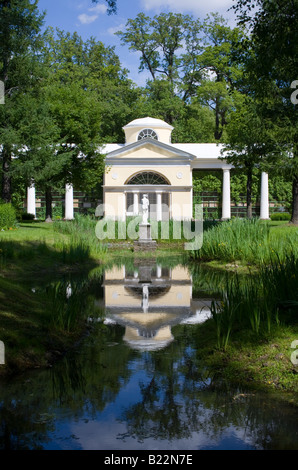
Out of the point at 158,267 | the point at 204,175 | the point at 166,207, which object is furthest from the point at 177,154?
the point at 158,267

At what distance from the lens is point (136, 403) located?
509 cm

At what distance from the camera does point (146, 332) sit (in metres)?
7.88

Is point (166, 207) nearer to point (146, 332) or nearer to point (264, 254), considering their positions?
point (264, 254)

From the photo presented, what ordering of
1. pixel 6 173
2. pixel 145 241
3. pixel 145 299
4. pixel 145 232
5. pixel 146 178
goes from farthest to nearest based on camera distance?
pixel 146 178, pixel 6 173, pixel 145 232, pixel 145 241, pixel 145 299

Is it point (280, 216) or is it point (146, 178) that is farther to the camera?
point (280, 216)

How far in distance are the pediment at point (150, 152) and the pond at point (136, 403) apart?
1189 inches

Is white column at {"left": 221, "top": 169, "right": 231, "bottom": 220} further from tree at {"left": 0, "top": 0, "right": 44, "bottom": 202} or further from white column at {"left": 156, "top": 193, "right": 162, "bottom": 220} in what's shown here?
tree at {"left": 0, "top": 0, "right": 44, "bottom": 202}

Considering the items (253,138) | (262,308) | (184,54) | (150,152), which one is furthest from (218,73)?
(262,308)

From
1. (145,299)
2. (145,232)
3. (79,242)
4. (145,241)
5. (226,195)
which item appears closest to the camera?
(145,299)

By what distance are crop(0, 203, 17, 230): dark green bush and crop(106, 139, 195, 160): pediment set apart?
1586cm

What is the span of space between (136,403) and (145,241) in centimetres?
1709

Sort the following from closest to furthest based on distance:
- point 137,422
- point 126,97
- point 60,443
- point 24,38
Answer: point 60,443, point 137,422, point 24,38, point 126,97

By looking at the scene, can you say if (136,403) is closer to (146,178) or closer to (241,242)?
(241,242)

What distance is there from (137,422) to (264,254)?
10.5 meters
